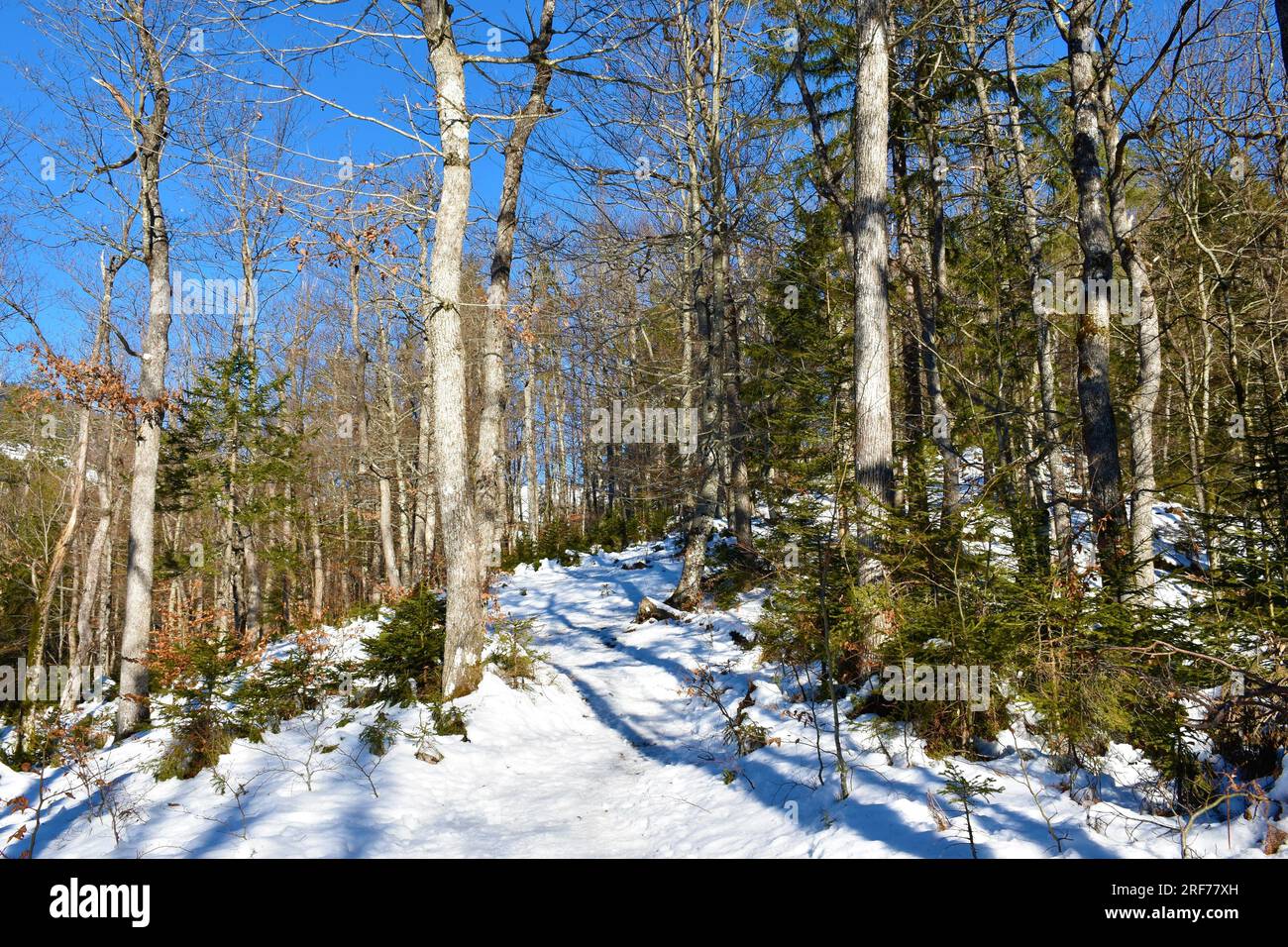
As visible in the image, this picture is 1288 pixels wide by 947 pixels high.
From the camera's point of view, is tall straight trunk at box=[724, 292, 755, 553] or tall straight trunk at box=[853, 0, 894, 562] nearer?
tall straight trunk at box=[853, 0, 894, 562]

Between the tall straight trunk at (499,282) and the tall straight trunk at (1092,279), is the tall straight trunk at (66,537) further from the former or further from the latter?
the tall straight trunk at (1092,279)

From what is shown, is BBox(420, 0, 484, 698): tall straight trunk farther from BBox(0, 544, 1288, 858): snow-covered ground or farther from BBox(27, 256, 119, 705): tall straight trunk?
BBox(27, 256, 119, 705): tall straight trunk

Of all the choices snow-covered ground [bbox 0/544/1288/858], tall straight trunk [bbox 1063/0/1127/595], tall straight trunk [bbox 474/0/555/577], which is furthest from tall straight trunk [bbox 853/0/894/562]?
tall straight trunk [bbox 474/0/555/577]

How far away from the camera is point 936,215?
10617 millimetres

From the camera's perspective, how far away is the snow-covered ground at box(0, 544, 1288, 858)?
344cm

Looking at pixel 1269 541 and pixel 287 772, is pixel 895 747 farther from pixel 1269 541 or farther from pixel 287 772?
pixel 287 772

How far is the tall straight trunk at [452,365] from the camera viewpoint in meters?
Result: 7.01

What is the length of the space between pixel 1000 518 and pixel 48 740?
402 inches

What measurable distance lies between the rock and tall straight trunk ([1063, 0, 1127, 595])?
7108mm

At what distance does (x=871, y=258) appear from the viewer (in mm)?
6492

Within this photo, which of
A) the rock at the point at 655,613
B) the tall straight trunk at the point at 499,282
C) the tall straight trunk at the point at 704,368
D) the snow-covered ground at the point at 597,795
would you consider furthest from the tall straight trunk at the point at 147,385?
the tall straight trunk at the point at 704,368

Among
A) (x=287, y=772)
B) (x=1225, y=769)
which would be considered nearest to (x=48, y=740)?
(x=287, y=772)

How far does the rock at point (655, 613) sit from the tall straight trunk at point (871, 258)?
20.3 ft

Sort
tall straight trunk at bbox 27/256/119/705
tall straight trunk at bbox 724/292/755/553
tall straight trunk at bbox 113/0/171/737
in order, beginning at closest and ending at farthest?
tall straight trunk at bbox 27/256/119/705 → tall straight trunk at bbox 113/0/171/737 → tall straight trunk at bbox 724/292/755/553
